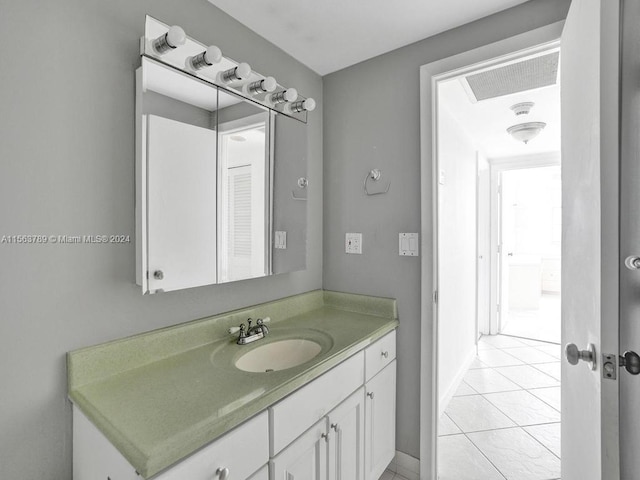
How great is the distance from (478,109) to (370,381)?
2.24 m

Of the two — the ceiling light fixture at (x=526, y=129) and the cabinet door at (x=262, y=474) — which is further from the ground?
the ceiling light fixture at (x=526, y=129)

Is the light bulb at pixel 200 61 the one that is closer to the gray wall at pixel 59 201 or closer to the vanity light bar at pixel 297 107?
the gray wall at pixel 59 201

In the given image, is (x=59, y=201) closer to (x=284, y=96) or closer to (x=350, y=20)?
(x=284, y=96)

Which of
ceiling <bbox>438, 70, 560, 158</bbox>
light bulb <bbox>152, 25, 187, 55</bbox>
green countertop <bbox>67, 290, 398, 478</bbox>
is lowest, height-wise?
green countertop <bbox>67, 290, 398, 478</bbox>

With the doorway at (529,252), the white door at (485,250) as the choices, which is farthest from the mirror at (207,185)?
the doorway at (529,252)

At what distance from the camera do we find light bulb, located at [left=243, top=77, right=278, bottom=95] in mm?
1453

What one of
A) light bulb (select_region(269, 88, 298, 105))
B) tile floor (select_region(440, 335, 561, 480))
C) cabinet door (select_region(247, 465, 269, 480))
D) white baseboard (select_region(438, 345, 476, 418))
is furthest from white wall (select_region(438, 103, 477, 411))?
cabinet door (select_region(247, 465, 269, 480))

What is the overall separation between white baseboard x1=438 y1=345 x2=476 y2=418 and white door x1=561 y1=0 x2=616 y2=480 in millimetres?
1183

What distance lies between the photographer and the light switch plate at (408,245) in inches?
67.6

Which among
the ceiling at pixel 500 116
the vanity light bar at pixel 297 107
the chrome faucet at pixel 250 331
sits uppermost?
the ceiling at pixel 500 116

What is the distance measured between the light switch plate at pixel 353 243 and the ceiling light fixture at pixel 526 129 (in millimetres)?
2018

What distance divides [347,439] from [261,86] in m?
1.60

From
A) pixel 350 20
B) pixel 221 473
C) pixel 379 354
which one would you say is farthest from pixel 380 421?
pixel 350 20

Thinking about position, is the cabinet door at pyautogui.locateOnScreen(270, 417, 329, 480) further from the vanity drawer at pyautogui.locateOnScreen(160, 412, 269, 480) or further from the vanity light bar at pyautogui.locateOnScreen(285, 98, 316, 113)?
the vanity light bar at pyautogui.locateOnScreen(285, 98, 316, 113)
